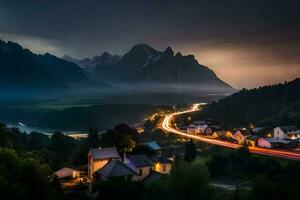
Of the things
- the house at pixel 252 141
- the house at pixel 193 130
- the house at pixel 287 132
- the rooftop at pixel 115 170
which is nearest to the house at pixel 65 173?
the rooftop at pixel 115 170

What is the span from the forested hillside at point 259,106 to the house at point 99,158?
60571 millimetres

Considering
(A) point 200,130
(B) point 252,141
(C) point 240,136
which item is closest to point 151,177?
(B) point 252,141

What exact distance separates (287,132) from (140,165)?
45382mm

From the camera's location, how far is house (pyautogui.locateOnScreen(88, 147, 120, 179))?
53947 millimetres

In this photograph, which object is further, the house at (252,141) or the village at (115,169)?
the house at (252,141)

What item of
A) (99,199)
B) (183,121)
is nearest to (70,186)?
(99,199)

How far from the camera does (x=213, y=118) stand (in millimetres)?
134750

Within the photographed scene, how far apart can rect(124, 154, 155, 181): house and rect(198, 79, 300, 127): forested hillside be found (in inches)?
2261

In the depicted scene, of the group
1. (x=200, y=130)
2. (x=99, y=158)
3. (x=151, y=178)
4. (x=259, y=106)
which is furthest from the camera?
(x=259, y=106)

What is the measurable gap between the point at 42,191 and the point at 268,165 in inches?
1351

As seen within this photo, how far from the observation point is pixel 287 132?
83750 mm

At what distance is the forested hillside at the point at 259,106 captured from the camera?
392 feet

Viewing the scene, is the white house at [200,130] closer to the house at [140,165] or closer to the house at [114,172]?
the house at [140,165]

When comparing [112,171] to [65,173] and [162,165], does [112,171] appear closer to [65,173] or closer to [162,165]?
[65,173]
